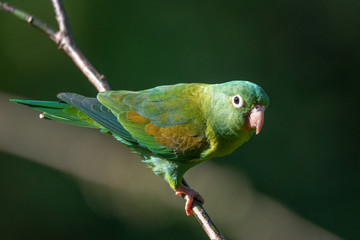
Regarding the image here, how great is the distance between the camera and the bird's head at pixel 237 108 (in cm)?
254

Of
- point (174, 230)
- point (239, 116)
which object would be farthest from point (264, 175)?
point (239, 116)

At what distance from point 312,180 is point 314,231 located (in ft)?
2.62

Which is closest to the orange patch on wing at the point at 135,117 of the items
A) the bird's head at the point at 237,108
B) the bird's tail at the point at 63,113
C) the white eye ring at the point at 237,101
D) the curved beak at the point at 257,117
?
the bird's tail at the point at 63,113

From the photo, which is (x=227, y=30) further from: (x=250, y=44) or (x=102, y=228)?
(x=102, y=228)

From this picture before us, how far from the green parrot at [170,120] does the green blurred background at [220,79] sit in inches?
77.4

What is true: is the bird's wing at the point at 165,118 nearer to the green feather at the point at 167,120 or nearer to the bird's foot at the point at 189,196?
the green feather at the point at 167,120

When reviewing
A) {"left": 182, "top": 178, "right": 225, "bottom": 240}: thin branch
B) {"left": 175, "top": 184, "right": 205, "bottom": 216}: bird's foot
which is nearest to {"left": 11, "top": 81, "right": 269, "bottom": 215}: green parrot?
{"left": 175, "top": 184, "right": 205, "bottom": 216}: bird's foot

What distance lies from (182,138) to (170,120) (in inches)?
5.8

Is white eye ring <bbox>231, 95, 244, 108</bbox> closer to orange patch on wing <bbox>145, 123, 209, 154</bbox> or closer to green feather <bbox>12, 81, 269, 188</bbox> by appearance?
green feather <bbox>12, 81, 269, 188</bbox>

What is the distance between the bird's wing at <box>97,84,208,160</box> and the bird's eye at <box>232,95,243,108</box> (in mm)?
288

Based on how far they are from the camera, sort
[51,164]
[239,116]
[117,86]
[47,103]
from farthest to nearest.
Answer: [117,86]
[51,164]
[47,103]
[239,116]

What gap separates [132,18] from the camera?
549cm

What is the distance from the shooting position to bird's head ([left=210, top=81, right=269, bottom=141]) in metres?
2.54

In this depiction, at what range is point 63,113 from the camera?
298cm
